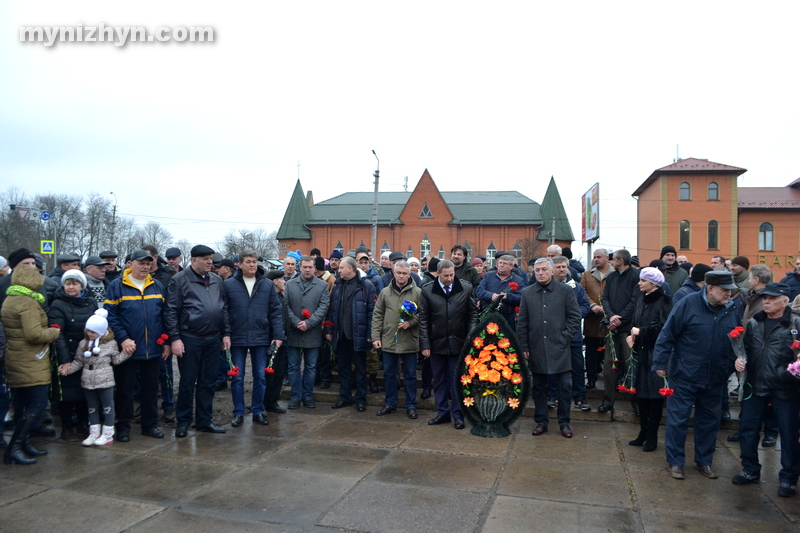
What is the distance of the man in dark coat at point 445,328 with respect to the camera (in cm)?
679

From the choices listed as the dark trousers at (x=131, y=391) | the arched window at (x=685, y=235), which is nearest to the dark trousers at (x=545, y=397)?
the dark trousers at (x=131, y=391)

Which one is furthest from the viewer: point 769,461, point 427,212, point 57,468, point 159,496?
point 427,212

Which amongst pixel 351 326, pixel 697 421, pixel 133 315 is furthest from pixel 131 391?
pixel 697 421

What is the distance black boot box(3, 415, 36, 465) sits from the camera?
534cm

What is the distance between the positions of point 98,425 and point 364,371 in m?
3.39

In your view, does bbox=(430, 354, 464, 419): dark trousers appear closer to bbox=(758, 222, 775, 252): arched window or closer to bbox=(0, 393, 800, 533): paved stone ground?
bbox=(0, 393, 800, 533): paved stone ground

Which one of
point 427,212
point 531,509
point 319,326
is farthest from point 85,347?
point 427,212

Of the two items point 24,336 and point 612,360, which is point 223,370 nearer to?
point 24,336

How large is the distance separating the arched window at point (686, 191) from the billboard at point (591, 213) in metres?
17.6

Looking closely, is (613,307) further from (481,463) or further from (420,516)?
(420,516)

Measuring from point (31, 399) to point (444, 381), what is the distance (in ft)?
15.2

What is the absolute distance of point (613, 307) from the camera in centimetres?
691

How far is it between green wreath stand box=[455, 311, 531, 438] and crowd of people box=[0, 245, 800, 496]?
0.20 m

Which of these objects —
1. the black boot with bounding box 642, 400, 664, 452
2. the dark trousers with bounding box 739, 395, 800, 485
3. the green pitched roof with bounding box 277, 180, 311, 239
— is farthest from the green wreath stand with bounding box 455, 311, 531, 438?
the green pitched roof with bounding box 277, 180, 311, 239
